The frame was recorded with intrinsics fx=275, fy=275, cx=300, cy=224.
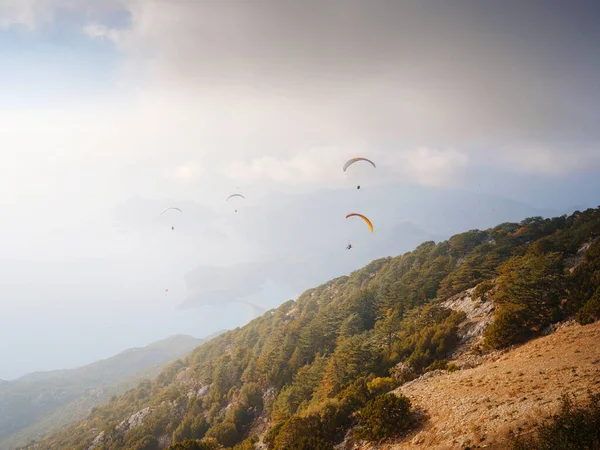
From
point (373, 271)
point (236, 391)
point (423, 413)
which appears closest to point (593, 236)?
point (423, 413)

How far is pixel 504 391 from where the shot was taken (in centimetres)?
1694

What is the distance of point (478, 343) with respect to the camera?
2673cm

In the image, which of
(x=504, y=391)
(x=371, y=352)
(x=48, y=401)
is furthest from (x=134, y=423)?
(x=48, y=401)

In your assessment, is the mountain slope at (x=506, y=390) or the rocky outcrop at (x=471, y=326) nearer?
the mountain slope at (x=506, y=390)

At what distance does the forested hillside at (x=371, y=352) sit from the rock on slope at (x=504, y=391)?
1.76m

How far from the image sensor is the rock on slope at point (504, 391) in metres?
13.6

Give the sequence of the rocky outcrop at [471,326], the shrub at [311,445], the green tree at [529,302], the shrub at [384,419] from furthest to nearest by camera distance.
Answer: the rocky outcrop at [471,326], the green tree at [529,302], the shrub at [384,419], the shrub at [311,445]

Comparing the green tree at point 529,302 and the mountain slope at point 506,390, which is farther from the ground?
the green tree at point 529,302

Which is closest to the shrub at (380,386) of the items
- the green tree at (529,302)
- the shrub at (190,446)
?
the green tree at (529,302)

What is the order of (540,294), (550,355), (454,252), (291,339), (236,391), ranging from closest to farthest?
(550,355)
(540,294)
(236,391)
(291,339)
(454,252)

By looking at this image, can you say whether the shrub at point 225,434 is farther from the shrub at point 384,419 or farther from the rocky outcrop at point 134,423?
the shrub at point 384,419

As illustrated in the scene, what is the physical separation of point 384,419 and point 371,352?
15361 millimetres

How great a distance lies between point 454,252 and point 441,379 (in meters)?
42.7

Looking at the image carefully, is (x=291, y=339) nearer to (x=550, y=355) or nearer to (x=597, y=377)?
(x=550, y=355)
